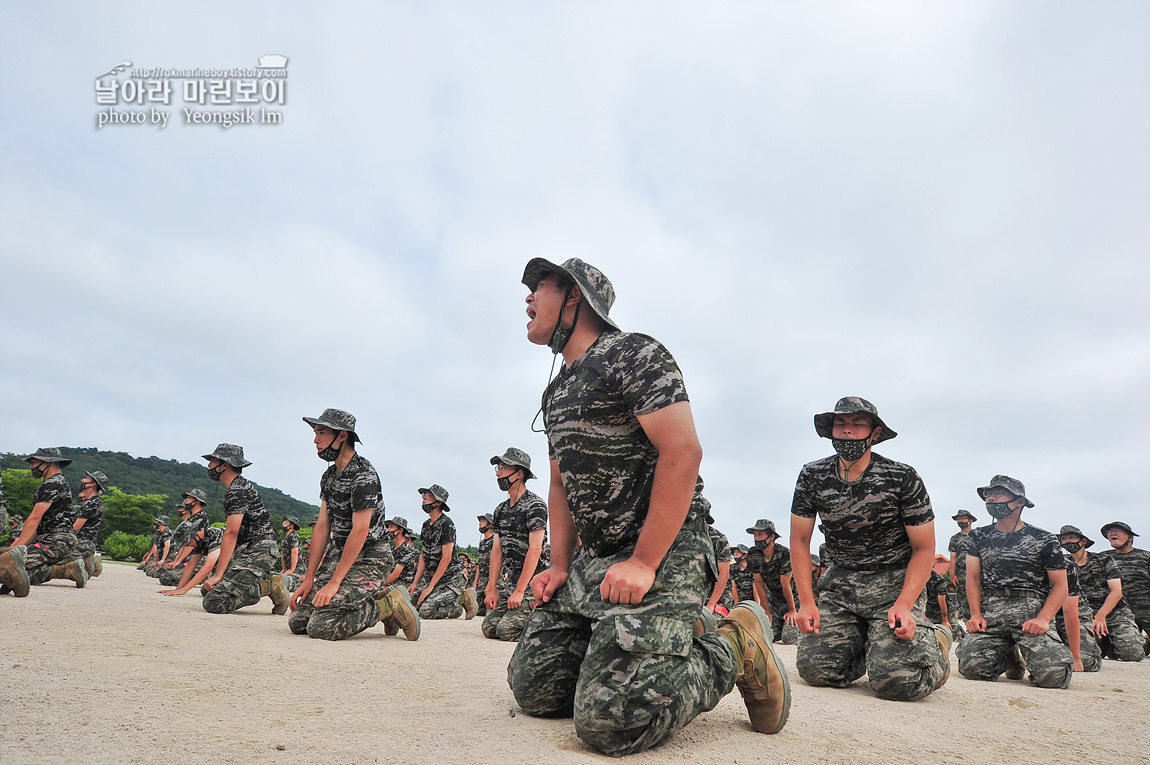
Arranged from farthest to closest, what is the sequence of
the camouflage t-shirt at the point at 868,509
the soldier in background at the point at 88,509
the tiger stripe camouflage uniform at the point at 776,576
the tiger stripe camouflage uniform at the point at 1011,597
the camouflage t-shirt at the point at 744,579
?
the camouflage t-shirt at the point at 744,579 → the soldier in background at the point at 88,509 → the tiger stripe camouflage uniform at the point at 776,576 → the tiger stripe camouflage uniform at the point at 1011,597 → the camouflage t-shirt at the point at 868,509

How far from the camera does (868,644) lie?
16.0 feet

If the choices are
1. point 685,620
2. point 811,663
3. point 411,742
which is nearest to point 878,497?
point 811,663

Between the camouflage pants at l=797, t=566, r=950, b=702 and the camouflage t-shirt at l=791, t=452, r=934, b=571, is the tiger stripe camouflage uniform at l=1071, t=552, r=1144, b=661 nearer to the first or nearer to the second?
the camouflage pants at l=797, t=566, r=950, b=702

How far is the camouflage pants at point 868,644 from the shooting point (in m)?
4.51

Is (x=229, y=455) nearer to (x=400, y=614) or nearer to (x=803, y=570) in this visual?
(x=400, y=614)

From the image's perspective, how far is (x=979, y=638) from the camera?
6453mm

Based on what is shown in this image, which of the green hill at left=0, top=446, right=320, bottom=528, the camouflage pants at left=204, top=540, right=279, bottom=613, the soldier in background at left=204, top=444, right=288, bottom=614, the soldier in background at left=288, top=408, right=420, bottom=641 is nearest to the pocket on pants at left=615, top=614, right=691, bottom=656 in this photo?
the soldier in background at left=288, top=408, right=420, bottom=641

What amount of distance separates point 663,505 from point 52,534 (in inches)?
446

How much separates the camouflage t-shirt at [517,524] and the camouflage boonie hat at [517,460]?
31cm

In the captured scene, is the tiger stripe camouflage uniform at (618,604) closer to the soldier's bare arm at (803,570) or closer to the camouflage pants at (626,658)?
the camouflage pants at (626,658)

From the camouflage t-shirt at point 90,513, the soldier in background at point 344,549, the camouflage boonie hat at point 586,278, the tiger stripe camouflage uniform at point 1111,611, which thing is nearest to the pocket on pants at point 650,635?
the camouflage boonie hat at point 586,278

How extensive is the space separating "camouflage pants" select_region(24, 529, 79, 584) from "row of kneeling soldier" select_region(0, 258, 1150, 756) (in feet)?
0.11

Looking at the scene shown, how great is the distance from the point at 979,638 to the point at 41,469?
12.8 metres

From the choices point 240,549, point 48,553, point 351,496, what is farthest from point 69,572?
point 351,496
